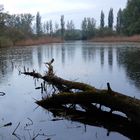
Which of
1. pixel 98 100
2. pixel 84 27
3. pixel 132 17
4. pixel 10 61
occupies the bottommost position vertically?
pixel 10 61

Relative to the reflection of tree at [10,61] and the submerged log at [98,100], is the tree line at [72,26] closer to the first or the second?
the reflection of tree at [10,61]

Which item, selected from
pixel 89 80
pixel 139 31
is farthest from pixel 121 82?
pixel 139 31

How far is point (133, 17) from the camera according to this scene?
78.6 metres

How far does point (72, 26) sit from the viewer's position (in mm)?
149125

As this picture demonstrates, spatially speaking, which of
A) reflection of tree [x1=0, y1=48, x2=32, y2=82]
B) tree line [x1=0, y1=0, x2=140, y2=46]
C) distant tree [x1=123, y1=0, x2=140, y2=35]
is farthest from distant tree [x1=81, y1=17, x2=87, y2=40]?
reflection of tree [x1=0, y1=48, x2=32, y2=82]

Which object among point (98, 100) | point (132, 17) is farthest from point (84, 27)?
point (98, 100)

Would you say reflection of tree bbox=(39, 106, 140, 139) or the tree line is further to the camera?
the tree line

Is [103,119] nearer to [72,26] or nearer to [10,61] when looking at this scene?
[10,61]

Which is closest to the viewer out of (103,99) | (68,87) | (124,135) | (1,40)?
(124,135)

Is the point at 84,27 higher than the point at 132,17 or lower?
lower

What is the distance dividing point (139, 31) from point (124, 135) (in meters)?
67.5

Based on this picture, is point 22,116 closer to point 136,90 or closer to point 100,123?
point 100,123

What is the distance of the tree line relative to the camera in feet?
245

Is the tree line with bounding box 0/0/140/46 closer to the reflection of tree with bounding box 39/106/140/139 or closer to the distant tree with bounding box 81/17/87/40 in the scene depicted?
the distant tree with bounding box 81/17/87/40
